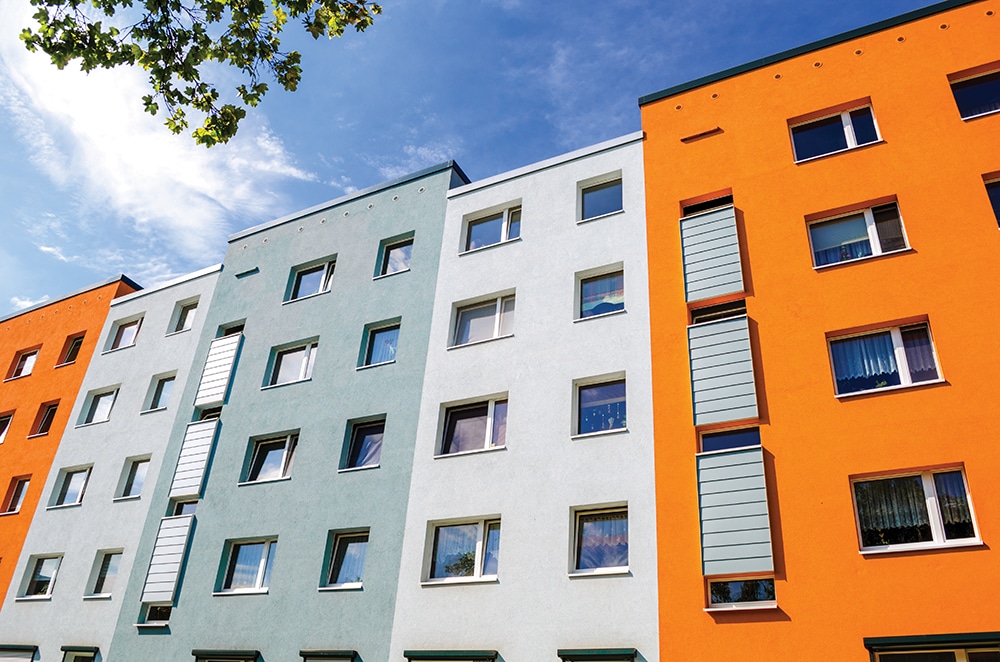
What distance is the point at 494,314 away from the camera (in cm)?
1964

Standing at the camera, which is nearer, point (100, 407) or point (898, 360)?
point (898, 360)

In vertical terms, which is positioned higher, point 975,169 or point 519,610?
point 975,169

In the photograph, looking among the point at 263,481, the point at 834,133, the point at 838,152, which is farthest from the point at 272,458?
the point at 834,133

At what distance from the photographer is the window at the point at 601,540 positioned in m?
14.7

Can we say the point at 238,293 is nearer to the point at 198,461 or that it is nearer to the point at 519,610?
the point at 198,461

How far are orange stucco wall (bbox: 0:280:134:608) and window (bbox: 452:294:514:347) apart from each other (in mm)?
15809

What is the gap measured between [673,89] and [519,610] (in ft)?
45.0

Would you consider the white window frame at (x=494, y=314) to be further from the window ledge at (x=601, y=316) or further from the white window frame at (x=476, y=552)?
the white window frame at (x=476, y=552)

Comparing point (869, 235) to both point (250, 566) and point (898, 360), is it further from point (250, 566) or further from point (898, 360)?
point (250, 566)

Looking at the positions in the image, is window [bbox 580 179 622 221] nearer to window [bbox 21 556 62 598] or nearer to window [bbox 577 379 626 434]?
window [bbox 577 379 626 434]

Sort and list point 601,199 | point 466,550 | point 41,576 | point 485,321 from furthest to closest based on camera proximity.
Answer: point 41,576
point 601,199
point 485,321
point 466,550

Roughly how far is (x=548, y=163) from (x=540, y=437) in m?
8.41

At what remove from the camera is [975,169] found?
14.8m

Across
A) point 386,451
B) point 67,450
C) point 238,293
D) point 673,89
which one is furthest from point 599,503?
point 67,450
